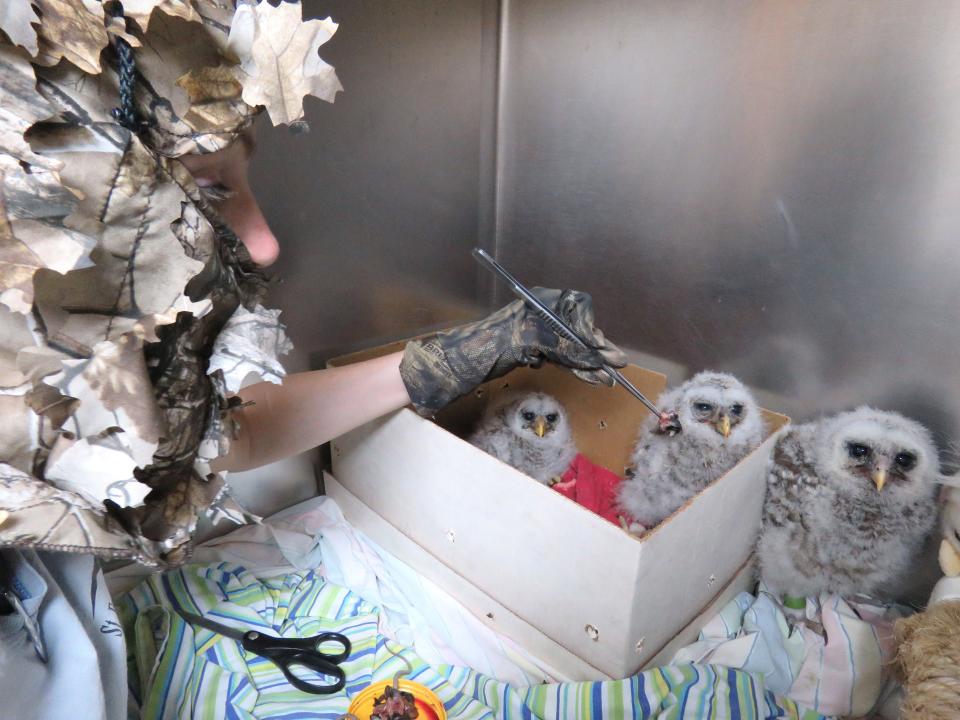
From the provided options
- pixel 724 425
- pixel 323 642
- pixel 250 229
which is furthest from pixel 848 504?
pixel 250 229

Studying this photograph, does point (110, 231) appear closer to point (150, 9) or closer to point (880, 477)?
point (150, 9)

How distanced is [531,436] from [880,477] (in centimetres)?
62

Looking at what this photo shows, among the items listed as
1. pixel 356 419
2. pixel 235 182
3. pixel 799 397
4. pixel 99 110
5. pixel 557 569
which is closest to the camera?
pixel 99 110

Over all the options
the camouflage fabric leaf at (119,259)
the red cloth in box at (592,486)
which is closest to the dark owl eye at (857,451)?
the red cloth in box at (592,486)

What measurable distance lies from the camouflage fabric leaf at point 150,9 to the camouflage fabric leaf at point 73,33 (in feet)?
0.07

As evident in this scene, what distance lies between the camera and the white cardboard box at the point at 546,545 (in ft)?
2.63

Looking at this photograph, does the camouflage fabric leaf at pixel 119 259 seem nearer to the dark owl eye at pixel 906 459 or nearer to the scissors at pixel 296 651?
the scissors at pixel 296 651

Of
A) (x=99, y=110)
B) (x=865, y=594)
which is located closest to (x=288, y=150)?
(x=99, y=110)

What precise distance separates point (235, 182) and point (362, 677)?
0.72 metres

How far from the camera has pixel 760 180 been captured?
1.04 meters

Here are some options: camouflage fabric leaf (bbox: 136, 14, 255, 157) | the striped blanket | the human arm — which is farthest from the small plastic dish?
camouflage fabric leaf (bbox: 136, 14, 255, 157)

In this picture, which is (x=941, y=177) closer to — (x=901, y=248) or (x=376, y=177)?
(x=901, y=248)

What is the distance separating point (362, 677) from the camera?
2.98 feet

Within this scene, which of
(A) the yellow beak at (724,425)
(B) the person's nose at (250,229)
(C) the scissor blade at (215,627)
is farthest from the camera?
(A) the yellow beak at (724,425)
